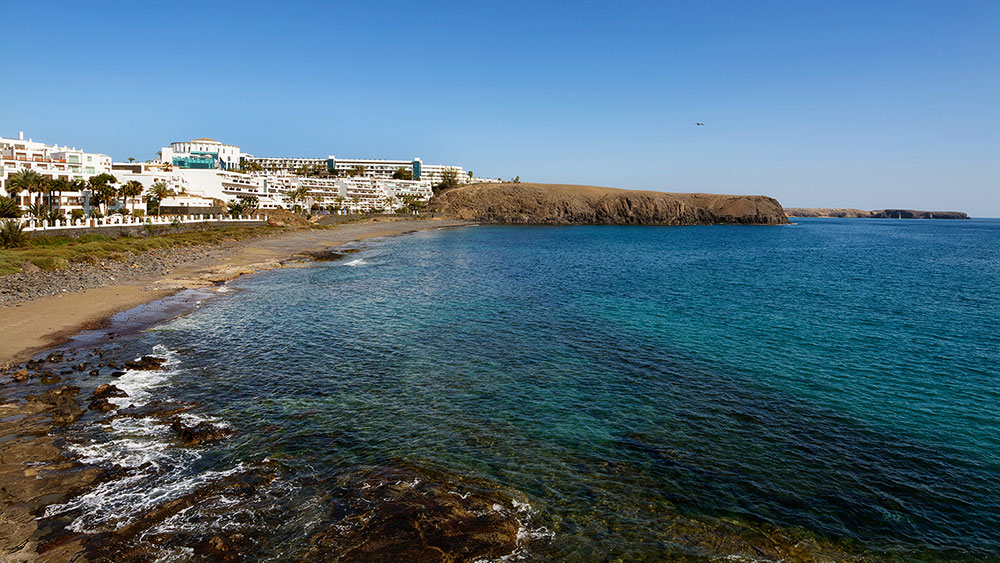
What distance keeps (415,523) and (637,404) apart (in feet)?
36.7

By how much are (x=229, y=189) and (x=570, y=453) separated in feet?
500

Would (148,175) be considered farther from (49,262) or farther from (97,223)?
(49,262)

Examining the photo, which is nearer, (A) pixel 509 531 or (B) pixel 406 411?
(A) pixel 509 531

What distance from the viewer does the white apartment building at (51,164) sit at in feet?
249

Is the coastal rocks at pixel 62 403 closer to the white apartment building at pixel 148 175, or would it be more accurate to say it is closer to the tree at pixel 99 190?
the tree at pixel 99 190

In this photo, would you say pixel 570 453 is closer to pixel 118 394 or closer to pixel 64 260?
pixel 118 394

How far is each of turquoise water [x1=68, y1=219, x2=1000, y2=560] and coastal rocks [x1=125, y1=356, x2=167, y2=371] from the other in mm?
960

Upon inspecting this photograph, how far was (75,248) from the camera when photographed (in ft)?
177

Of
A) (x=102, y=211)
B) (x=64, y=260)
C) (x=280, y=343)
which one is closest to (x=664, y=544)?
(x=280, y=343)

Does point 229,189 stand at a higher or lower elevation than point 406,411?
higher

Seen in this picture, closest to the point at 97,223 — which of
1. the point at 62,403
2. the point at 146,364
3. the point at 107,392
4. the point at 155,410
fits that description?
the point at 146,364

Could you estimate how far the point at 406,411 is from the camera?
19.4 meters

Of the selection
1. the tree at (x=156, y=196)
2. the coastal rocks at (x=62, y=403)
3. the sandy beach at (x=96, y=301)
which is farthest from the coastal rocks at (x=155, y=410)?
the tree at (x=156, y=196)

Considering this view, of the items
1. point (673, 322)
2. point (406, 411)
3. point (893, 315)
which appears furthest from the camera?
point (893, 315)
